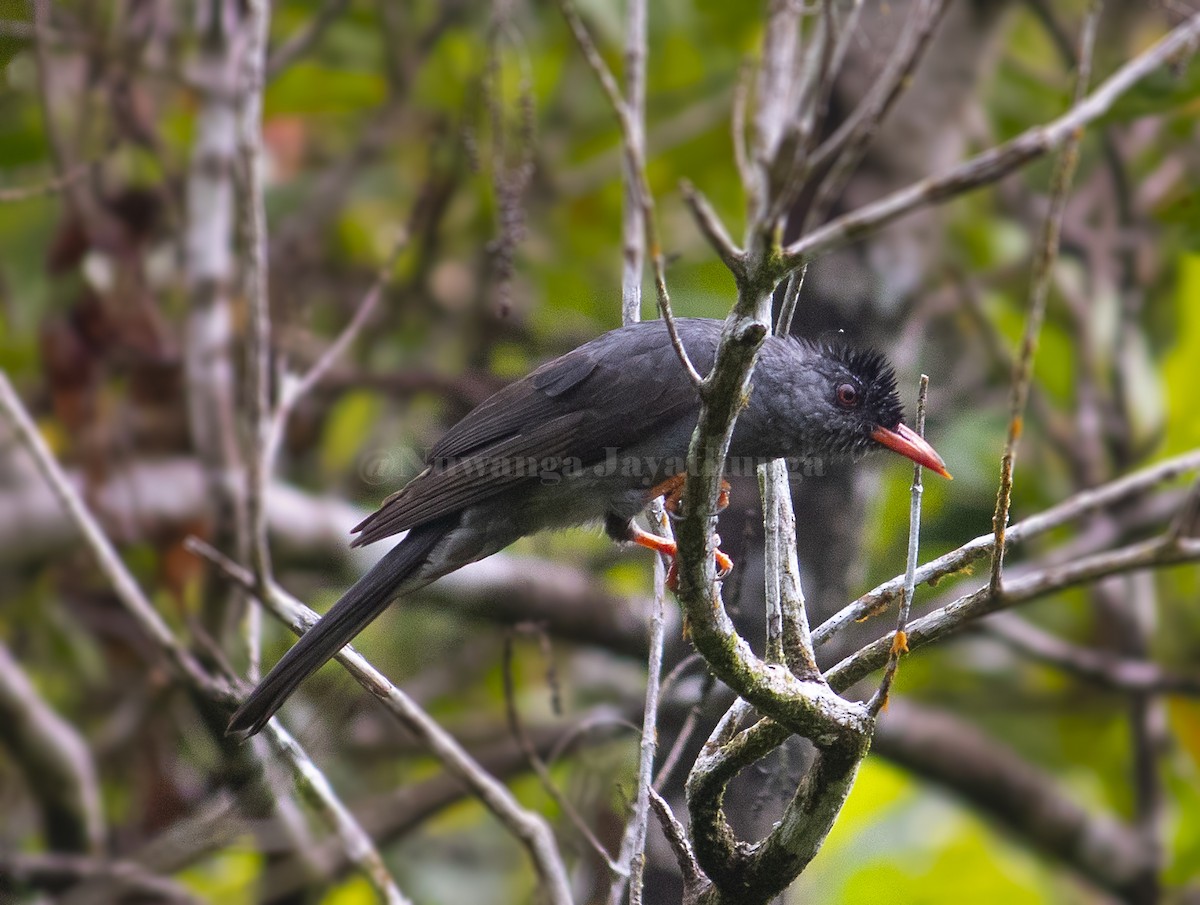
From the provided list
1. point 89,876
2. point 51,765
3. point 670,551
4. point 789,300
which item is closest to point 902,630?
point 789,300

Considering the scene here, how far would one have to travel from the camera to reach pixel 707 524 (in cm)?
227

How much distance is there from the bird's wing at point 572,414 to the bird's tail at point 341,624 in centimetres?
15

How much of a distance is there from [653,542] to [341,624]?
2.72 ft

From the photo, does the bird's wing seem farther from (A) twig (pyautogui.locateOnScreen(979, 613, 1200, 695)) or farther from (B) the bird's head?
(A) twig (pyautogui.locateOnScreen(979, 613, 1200, 695))

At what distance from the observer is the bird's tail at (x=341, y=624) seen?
9.37ft

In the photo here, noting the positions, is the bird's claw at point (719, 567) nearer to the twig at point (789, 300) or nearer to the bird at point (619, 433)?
the bird at point (619, 433)

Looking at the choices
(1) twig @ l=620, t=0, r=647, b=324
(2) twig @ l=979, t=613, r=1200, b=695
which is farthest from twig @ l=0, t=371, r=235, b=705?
(2) twig @ l=979, t=613, r=1200, b=695

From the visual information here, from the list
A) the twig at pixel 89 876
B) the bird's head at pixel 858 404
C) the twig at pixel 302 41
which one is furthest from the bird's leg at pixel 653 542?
the twig at pixel 302 41

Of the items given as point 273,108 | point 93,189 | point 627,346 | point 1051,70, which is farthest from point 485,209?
point 1051,70

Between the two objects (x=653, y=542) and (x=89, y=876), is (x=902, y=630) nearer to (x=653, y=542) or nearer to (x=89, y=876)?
(x=653, y=542)

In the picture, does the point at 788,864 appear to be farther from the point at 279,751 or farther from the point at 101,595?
the point at 101,595

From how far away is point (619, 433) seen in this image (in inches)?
137

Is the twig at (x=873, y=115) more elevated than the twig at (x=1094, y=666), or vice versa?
the twig at (x=873, y=115)

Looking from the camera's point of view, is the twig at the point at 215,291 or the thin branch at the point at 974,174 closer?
the thin branch at the point at 974,174
